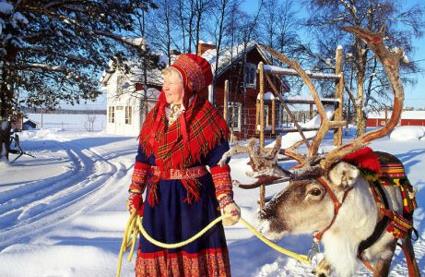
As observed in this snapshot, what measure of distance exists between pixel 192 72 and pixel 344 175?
1.08m

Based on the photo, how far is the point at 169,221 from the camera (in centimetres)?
238

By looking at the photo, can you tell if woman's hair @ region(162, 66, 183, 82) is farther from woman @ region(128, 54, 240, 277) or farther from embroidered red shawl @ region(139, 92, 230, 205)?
embroidered red shawl @ region(139, 92, 230, 205)

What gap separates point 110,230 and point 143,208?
239cm

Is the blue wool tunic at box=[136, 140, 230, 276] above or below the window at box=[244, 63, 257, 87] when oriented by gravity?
below

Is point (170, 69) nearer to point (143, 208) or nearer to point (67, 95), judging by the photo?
point (143, 208)

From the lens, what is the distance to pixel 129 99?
80.4ft

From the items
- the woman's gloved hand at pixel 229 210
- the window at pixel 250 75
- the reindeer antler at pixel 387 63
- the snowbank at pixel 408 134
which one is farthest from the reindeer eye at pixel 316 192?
the window at pixel 250 75

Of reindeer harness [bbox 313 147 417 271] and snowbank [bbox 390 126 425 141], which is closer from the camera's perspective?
reindeer harness [bbox 313 147 417 271]

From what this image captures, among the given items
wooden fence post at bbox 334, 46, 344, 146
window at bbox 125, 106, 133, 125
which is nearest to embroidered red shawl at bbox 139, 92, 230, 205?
wooden fence post at bbox 334, 46, 344, 146

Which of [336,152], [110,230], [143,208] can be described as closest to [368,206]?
[336,152]

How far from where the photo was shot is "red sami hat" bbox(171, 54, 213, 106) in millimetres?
2385

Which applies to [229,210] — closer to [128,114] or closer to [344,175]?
[344,175]

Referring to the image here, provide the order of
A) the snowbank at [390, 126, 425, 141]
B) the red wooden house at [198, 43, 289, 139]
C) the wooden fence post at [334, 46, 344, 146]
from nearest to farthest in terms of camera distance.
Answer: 1. the wooden fence post at [334, 46, 344, 146]
2. the snowbank at [390, 126, 425, 141]
3. the red wooden house at [198, 43, 289, 139]

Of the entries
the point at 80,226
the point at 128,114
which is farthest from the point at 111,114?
the point at 80,226
